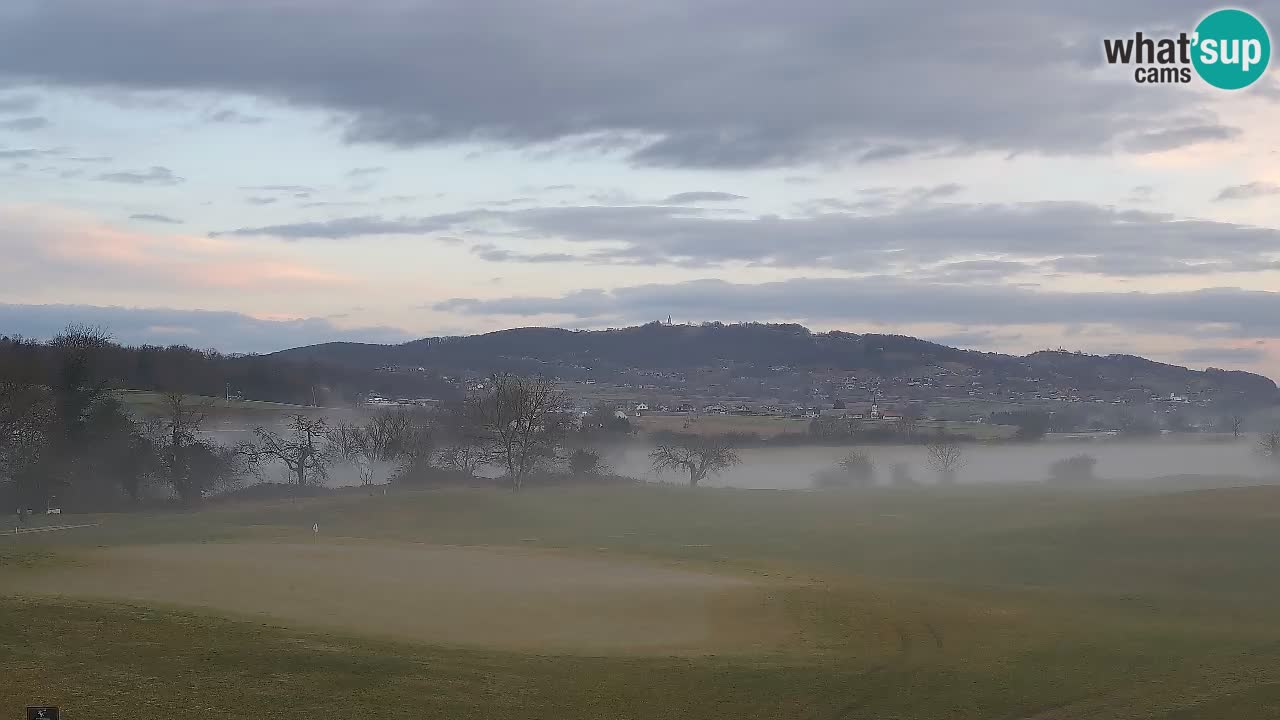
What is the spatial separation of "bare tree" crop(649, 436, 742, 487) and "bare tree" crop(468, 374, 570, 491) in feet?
47.5

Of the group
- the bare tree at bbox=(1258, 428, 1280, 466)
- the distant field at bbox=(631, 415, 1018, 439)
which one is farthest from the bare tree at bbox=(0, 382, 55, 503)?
the bare tree at bbox=(1258, 428, 1280, 466)

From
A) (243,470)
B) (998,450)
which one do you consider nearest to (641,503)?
(243,470)

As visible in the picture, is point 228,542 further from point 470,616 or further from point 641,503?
point 641,503

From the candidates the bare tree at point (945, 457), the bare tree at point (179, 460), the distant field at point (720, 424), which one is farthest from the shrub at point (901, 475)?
the bare tree at point (179, 460)

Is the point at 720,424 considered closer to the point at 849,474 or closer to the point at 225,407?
the point at 849,474

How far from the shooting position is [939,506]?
250 ft

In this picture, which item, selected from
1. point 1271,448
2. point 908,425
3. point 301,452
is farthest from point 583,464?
point 1271,448

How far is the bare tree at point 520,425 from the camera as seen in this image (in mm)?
90125

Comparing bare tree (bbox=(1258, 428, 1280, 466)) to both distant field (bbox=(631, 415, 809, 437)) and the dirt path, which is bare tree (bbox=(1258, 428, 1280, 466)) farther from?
the dirt path

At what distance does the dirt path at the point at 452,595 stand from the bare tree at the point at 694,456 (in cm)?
6531

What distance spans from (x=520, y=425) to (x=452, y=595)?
192ft

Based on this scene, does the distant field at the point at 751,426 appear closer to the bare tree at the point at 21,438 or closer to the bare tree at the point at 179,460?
the bare tree at the point at 179,460

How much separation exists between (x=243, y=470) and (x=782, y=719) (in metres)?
80.0

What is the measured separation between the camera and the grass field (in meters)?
A: 22.1
